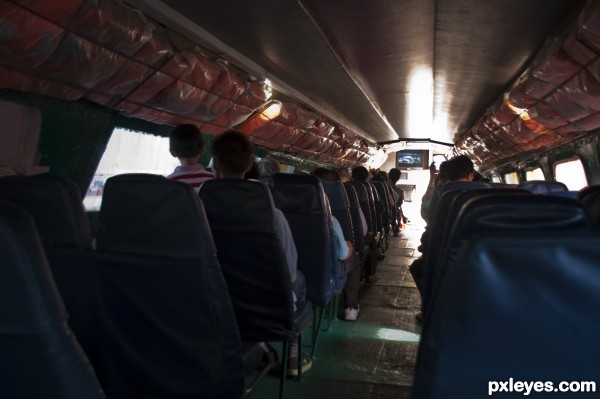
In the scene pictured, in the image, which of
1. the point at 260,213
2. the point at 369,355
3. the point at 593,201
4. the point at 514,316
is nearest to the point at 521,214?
the point at 514,316

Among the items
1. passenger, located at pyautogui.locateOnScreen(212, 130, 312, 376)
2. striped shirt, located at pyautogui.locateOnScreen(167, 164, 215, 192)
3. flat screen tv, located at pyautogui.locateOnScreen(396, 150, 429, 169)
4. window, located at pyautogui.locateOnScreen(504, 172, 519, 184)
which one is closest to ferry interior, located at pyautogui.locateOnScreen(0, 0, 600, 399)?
passenger, located at pyautogui.locateOnScreen(212, 130, 312, 376)

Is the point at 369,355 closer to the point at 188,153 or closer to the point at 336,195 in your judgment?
the point at 336,195

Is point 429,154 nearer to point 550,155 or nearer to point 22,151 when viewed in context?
point 550,155

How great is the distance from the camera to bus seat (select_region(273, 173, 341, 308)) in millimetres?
3934

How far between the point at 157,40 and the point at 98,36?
76 cm

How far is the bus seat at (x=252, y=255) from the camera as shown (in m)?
2.79

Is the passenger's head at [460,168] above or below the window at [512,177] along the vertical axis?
below

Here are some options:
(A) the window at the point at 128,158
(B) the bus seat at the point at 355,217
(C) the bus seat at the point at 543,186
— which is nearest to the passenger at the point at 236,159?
(C) the bus seat at the point at 543,186

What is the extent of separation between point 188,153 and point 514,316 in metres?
3.20

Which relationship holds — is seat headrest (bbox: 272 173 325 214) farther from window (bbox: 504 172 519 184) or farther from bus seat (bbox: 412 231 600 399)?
window (bbox: 504 172 519 184)

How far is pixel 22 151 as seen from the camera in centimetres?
375

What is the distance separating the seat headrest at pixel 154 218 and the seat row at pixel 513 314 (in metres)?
1.31

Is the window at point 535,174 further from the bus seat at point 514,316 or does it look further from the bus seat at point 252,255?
the bus seat at point 514,316

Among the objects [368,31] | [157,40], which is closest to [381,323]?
[368,31]
